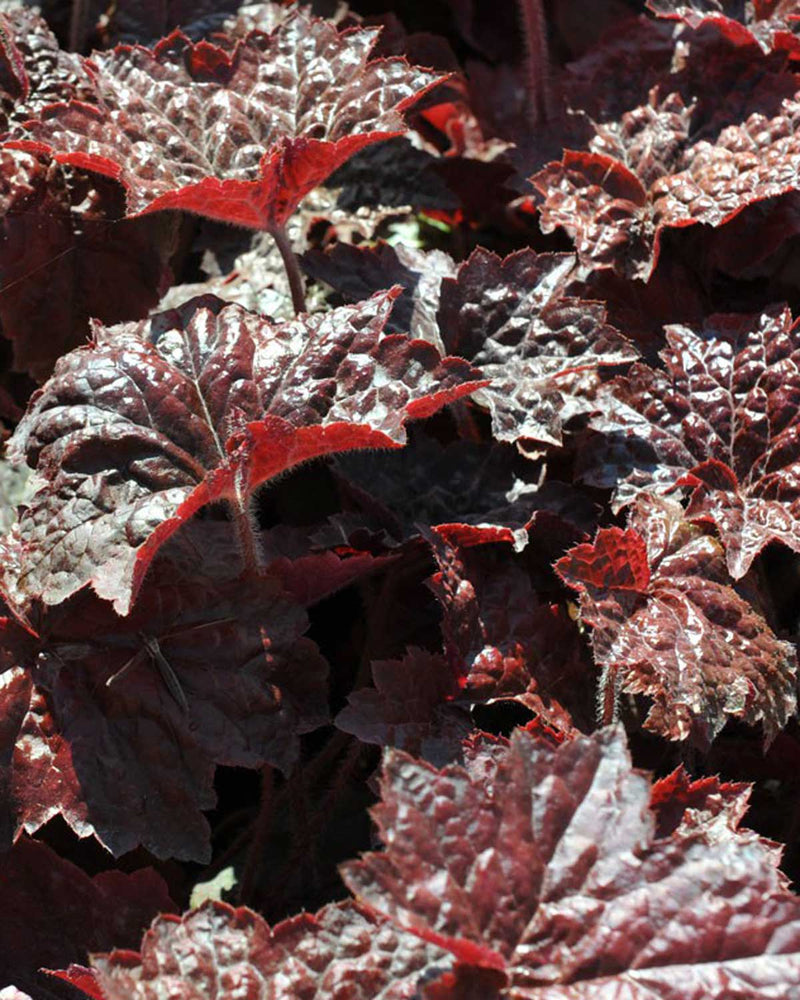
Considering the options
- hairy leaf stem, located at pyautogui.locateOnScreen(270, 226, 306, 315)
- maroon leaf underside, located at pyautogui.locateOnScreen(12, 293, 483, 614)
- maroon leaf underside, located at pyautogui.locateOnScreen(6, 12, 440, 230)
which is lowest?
maroon leaf underside, located at pyautogui.locateOnScreen(12, 293, 483, 614)

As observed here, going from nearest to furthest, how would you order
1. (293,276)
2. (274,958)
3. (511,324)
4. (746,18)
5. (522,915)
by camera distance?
(522,915) → (274,958) → (511,324) → (293,276) → (746,18)

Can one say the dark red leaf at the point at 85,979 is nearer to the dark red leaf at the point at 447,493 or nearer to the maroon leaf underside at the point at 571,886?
→ the maroon leaf underside at the point at 571,886

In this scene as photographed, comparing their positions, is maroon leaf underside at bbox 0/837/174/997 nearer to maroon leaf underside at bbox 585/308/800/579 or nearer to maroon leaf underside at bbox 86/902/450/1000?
maroon leaf underside at bbox 86/902/450/1000

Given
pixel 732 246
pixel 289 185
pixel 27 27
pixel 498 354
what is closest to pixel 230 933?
pixel 498 354

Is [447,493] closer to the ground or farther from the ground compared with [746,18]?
closer to the ground

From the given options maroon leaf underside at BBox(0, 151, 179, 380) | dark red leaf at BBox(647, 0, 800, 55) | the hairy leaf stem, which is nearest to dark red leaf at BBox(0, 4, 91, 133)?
maroon leaf underside at BBox(0, 151, 179, 380)

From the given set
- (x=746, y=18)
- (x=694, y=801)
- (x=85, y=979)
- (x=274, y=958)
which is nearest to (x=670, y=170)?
(x=746, y=18)

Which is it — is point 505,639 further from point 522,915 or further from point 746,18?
point 746,18
